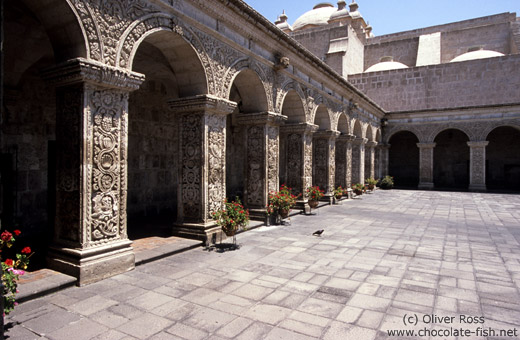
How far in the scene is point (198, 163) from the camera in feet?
19.8

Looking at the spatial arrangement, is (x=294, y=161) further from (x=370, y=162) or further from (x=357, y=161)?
(x=370, y=162)

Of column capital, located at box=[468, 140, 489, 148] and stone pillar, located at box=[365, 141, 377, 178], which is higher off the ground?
column capital, located at box=[468, 140, 489, 148]

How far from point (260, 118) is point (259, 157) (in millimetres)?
916

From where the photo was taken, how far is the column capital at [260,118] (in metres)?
7.88

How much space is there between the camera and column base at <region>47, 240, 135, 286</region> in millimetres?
3979

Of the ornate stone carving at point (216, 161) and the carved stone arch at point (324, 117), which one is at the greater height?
the carved stone arch at point (324, 117)

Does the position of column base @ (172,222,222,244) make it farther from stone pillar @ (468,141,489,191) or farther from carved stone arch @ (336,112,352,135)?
stone pillar @ (468,141,489,191)

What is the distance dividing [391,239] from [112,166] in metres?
5.27

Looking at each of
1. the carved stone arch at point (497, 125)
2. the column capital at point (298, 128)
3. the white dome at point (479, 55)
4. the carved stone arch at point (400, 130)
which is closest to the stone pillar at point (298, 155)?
the column capital at point (298, 128)

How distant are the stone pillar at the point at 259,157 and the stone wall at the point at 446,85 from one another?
16491mm

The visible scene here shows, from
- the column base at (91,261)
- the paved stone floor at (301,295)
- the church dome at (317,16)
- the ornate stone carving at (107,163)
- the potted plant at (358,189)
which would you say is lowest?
the paved stone floor at (301,295)

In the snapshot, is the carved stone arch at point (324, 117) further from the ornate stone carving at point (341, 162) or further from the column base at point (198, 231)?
the column base at point (198, 231)

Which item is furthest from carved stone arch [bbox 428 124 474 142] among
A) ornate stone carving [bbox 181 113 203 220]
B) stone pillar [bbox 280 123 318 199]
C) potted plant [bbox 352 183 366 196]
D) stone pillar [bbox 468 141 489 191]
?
ornate stone carving [bbox 181 113 203 220]

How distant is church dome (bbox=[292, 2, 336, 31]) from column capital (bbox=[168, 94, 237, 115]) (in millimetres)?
25202
